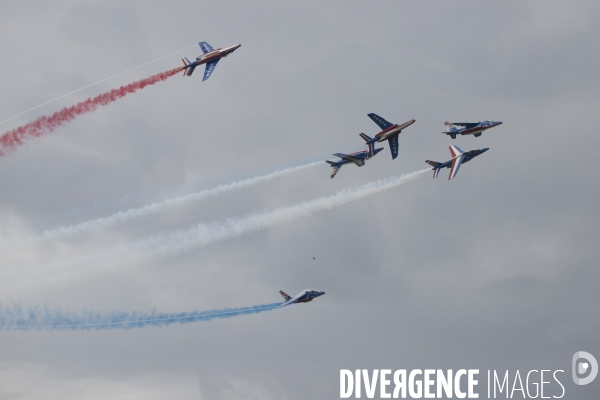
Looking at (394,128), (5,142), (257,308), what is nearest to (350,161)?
(394,128)

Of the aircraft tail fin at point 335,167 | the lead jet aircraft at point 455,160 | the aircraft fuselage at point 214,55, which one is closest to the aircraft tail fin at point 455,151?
the lead jet aircraft at point 455,160

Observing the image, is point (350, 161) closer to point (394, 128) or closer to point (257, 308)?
point (394, 128)

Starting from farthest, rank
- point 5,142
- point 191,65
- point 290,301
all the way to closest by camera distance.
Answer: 1. point 290,301
2. point 191,65
3. point 5,142

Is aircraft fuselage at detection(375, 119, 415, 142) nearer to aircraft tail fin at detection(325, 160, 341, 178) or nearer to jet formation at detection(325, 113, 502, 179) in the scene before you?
jet formation at detection(325, 113, 502, 179)

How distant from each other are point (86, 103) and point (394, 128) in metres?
36.1

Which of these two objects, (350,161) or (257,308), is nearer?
(257,308)

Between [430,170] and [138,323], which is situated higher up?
[430,170]

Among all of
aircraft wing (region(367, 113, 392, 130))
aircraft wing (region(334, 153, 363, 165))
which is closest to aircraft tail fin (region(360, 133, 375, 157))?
aircraft wing (region(367, 113, 392, 130))

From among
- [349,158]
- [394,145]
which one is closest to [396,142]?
[394,145]

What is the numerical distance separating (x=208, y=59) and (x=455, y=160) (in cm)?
3510

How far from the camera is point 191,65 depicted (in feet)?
306

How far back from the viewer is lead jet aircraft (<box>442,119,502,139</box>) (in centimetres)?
10356

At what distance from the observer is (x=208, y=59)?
309ft

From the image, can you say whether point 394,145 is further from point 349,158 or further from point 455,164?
point 455,164
